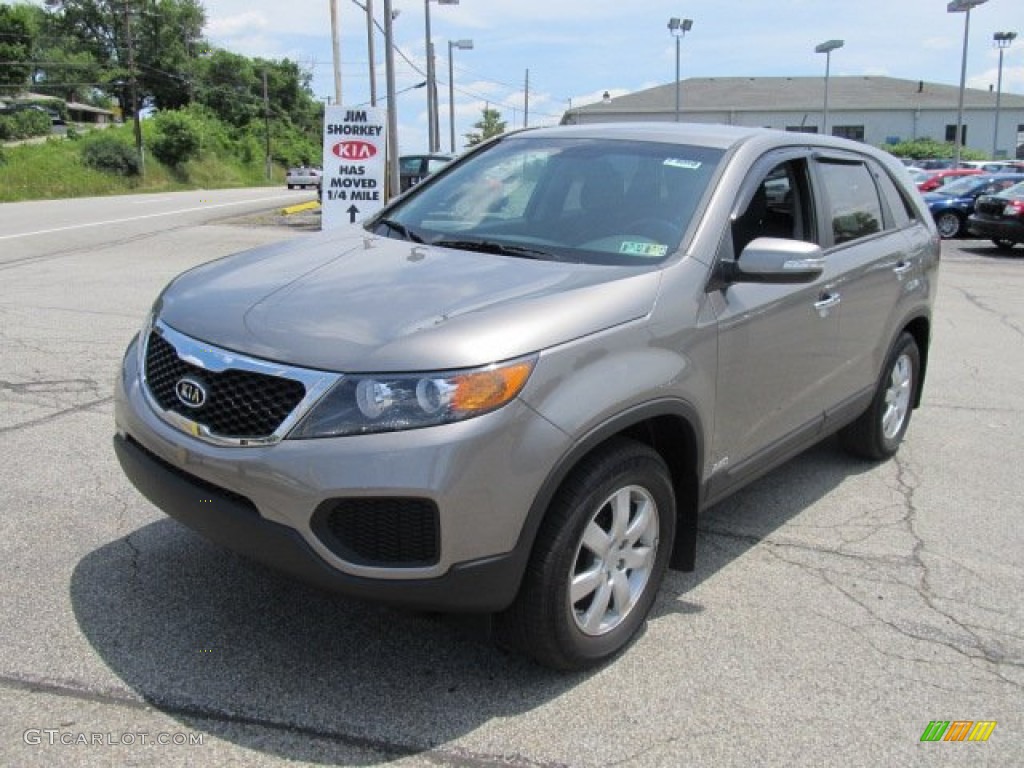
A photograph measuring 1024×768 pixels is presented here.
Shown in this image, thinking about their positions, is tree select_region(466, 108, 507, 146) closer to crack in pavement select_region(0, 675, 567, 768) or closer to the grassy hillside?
the grassy hillside

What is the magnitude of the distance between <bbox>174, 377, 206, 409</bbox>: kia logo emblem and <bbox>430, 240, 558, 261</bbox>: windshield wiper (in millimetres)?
1164

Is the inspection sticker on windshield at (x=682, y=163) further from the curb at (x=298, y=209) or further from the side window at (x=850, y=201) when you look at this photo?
the curb at (x=298, y=209)

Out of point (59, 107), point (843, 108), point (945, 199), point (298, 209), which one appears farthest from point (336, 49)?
point (59, 107)

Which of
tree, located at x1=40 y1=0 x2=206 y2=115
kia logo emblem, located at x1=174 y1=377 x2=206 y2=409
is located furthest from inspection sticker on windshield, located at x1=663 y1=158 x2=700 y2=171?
tree, located at x1=40 y1=0 x2=206 y2=115

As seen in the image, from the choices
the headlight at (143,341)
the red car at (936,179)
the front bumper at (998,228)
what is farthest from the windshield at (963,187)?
the headlight at (143,341)

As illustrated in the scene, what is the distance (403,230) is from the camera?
3982 mm

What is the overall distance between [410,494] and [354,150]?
41.0 feet

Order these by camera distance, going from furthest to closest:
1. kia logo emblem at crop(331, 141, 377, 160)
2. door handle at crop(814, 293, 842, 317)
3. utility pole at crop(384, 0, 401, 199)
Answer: utility pole at crop(384, 0, 401, 199), kia logo emblem at crop(331, 141, 377, 160), door handle at crop(814, 293, 842, 317)

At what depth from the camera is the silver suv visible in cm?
260

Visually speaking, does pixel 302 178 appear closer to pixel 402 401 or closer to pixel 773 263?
pixel 773 263

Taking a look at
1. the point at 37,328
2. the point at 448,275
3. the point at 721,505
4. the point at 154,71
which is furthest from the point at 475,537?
the point at 154,71

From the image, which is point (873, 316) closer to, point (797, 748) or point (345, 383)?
point (797, 748)

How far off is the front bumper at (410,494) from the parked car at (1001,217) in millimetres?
17891

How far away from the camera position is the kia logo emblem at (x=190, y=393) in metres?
2.86
